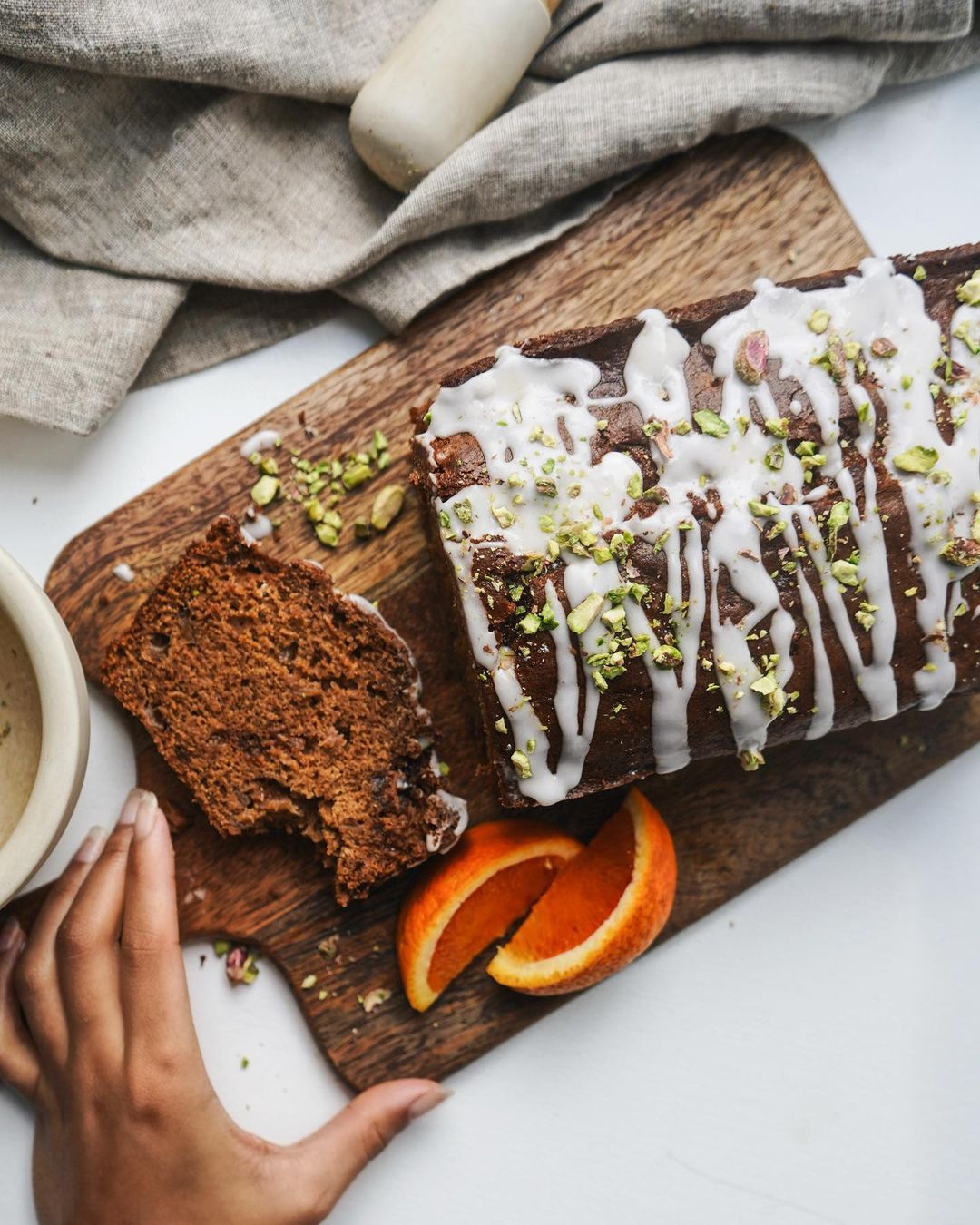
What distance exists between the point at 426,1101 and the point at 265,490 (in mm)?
1436

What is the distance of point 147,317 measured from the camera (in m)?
2.15

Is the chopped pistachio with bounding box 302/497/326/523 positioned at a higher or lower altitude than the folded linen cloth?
lower

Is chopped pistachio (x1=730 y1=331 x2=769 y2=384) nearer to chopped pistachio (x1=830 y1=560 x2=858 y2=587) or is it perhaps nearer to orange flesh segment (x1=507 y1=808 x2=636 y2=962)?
chopped pistachio (x1=830 y1=560 x2=858 y2=587)

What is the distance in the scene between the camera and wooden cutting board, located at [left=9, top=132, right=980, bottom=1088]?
7.22 feet

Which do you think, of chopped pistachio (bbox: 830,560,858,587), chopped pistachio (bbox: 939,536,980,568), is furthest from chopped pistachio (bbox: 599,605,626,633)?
chopped pistachio (bbox: 939,536,980,568)

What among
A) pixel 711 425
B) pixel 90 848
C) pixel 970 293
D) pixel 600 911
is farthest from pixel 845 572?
pixel 90 848

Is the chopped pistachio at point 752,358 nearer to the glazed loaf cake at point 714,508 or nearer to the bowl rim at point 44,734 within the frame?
the glazed loaf cake at point 714,508

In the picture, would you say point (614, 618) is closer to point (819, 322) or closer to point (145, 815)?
point (819, 322)

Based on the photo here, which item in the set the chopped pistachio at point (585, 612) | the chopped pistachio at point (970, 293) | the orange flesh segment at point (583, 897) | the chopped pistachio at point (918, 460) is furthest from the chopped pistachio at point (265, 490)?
the chopped pistachio at point (970, 293)

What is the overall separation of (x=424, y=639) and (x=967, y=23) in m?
1.81

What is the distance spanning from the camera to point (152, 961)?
2.06m

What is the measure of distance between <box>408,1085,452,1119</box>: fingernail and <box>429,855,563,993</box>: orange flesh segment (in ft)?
0.78

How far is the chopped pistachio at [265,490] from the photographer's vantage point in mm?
2191

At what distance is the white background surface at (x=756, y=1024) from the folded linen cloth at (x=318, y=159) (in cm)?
14
